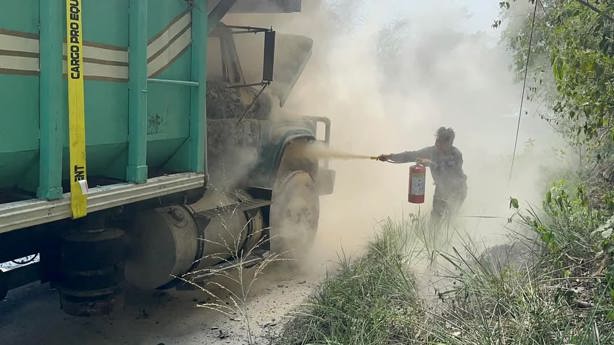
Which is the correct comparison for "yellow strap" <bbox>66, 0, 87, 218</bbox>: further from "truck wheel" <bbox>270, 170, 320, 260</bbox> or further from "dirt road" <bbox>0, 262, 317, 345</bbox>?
"truck wheel" <bbox>270, 170, 320, 260</bbox>

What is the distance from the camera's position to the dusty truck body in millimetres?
2961

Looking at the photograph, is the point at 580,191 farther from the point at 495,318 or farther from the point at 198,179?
the point at 198,179

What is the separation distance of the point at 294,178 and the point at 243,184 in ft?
2.37

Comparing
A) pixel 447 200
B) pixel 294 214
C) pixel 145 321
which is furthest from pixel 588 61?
pixel 145 321

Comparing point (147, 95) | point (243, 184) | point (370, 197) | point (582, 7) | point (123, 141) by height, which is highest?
point (582, 7)

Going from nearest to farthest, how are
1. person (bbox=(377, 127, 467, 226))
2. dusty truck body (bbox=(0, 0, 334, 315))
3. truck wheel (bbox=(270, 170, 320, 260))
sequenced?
dusty truck body (bbox=(0, 0, 334, 315)) → truck wheel (bbox=(270, 170, 320, 260)) → person (bbox=(377, 127, 467, 226))

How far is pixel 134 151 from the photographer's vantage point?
370cm

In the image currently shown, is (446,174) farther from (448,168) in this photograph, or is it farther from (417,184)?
(417,184)

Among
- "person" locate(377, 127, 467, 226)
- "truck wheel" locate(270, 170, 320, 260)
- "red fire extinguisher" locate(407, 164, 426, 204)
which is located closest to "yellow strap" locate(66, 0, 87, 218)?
"truck wheel" locate(270, 170, 320, 260)

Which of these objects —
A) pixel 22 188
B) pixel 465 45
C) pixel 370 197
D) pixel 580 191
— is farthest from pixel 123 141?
pixel 465 45

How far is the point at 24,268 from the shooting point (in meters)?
4.05

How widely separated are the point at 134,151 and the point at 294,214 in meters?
2.67

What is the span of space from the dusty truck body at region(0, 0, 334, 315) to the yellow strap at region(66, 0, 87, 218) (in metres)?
0.02

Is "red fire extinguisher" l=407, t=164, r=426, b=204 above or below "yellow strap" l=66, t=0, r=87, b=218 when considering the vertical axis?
below
